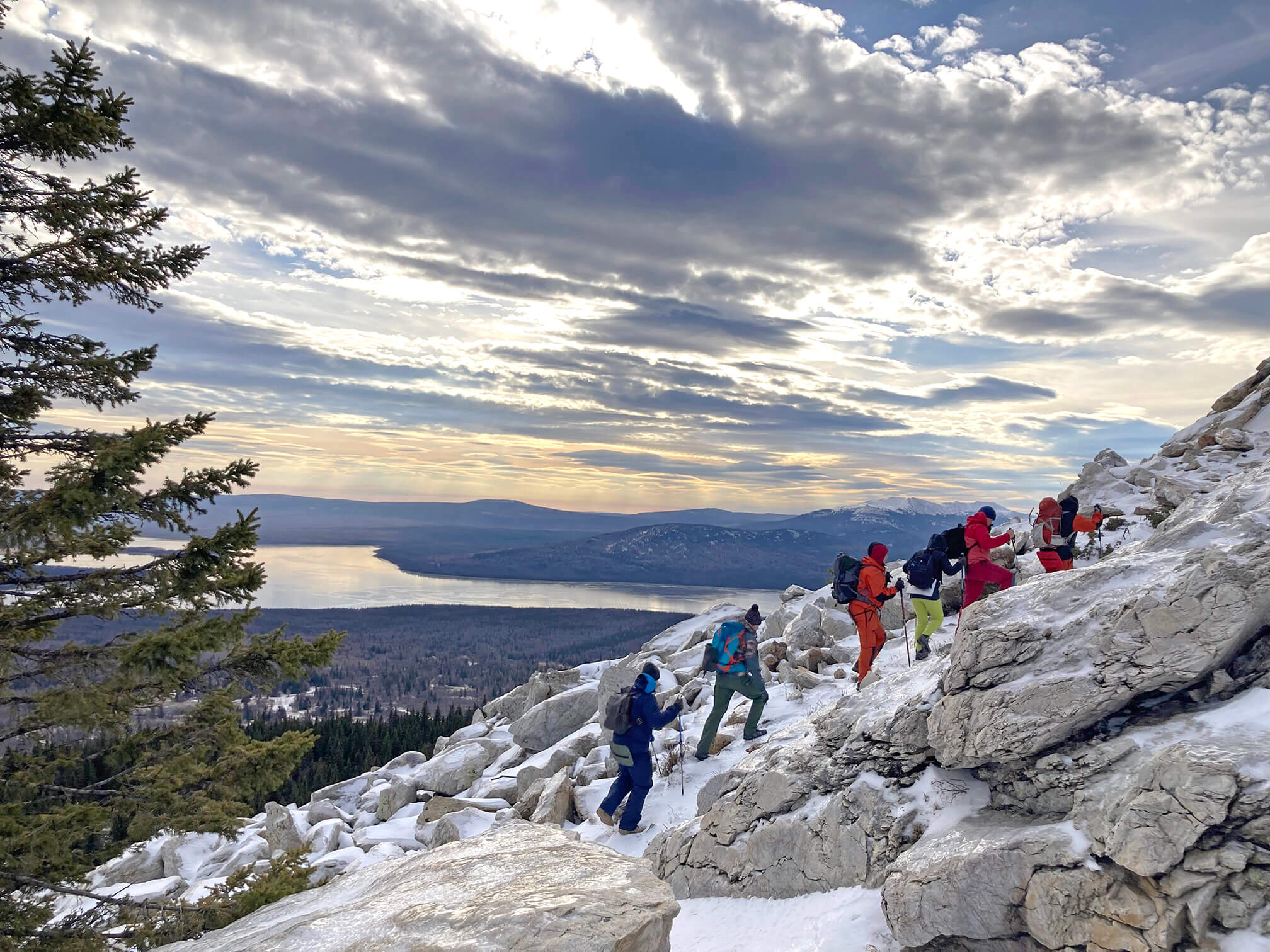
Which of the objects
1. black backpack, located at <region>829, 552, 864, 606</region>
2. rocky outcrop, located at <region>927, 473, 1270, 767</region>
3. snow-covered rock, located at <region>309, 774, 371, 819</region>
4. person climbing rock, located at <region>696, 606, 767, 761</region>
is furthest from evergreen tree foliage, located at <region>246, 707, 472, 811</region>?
rocky outcrop, located at <region>927, 473, 1270, 767</region>

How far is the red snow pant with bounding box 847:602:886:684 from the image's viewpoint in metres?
12.8

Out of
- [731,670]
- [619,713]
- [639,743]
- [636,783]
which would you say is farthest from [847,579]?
[636,783]

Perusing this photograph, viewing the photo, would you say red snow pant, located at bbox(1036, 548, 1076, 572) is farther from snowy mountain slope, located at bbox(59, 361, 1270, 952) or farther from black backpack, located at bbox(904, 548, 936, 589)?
snowy mountain slope, located at bbox(59, 361, 1270, 952)

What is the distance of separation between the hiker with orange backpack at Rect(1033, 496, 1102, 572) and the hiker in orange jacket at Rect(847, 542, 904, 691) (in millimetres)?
3057

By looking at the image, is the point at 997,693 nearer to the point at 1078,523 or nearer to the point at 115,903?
the point at 1078,523

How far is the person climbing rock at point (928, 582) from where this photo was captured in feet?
40.2

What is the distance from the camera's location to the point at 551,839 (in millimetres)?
5727

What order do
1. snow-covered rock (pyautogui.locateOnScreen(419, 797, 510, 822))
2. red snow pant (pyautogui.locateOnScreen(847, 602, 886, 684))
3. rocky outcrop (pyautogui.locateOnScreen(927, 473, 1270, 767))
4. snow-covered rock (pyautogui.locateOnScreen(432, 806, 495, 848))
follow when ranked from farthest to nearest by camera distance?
snow-covered rock (pyautogui.locateOnScreen(419, 797, 510, 822))
snow-covered rock (pyautogui.locateOnScreen(432, 806, 495, 848))
red snow pant (pyautogui.locateOnScreen(847, 602, 886, 684))
rocky outcrop (pyautogui.locateOnScreen(927, 473, 1270, 767))

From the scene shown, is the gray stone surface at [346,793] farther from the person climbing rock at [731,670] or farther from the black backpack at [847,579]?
the black backpack at [847,579]

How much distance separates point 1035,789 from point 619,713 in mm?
6202

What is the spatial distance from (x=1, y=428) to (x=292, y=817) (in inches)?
643

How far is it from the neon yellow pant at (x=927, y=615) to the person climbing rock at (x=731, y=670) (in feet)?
11.6

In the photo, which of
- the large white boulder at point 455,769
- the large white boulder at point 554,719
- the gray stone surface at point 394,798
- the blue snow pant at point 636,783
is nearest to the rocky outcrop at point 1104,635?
the blue snow pant at point 636,783

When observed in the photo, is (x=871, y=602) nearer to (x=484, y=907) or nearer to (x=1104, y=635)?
(x=1104, y=635)
